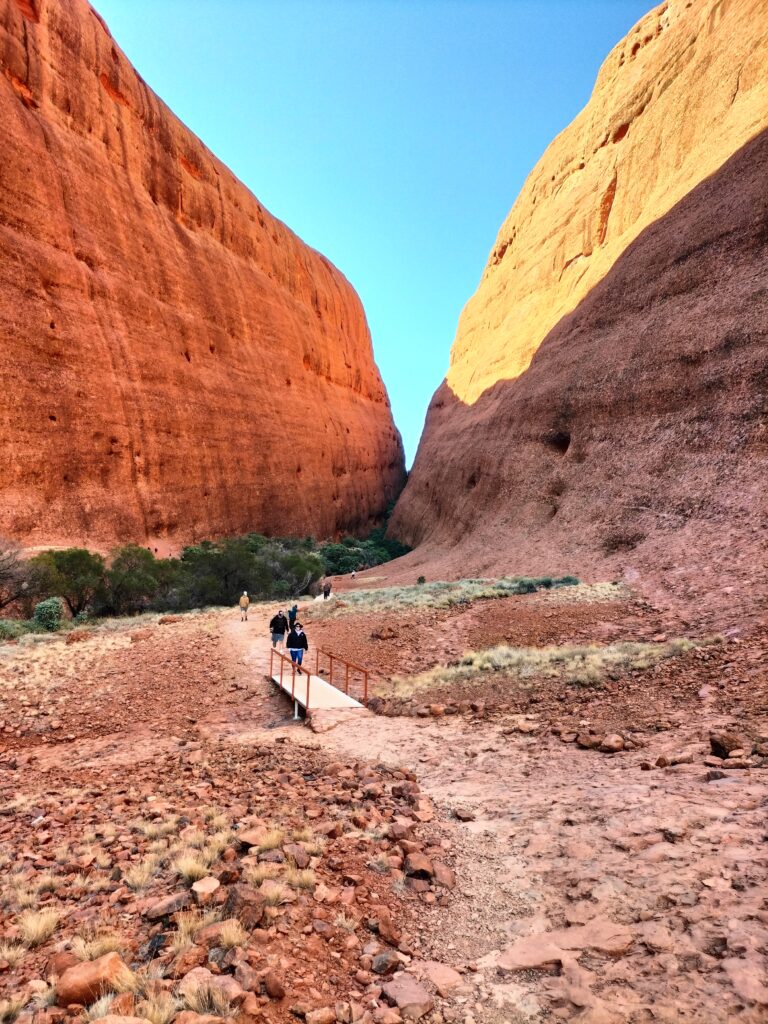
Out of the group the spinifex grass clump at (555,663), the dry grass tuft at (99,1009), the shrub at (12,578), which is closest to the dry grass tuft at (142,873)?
the dry grass tuft at (99,1009)

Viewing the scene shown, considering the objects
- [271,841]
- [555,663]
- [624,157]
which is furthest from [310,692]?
[624,157]

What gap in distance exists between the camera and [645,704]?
21.8ft

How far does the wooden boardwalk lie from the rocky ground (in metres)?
0.51

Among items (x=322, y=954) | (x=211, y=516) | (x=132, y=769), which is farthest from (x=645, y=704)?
(x=211, y=516)

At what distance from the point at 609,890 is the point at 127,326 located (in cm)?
3004

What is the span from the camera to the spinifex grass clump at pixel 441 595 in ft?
49.7

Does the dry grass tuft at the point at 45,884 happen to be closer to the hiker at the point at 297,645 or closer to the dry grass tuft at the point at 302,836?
the dry grass tuft at the point at 302,836

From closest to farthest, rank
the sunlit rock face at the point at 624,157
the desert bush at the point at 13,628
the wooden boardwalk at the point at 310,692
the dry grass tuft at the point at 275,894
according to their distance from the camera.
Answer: the dry grass tuft at the point at 275,894, the wooden boardwalk at the point at 310,692, the desert bush at the point at 13,628, the sunlit rock face at the point at 624,157

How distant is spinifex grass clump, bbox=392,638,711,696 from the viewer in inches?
312

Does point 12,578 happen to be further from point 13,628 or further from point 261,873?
point 261,873

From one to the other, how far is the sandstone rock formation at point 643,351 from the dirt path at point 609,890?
7.48 meters

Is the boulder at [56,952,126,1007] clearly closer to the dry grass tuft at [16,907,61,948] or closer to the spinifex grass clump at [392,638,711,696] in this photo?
the dry grass tuft at [16,907,61,948]

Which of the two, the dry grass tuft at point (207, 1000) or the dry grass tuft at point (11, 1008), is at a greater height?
the dry grass tuft at point (207, 1000)

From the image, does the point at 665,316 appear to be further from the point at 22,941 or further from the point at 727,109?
the point at 22,941
